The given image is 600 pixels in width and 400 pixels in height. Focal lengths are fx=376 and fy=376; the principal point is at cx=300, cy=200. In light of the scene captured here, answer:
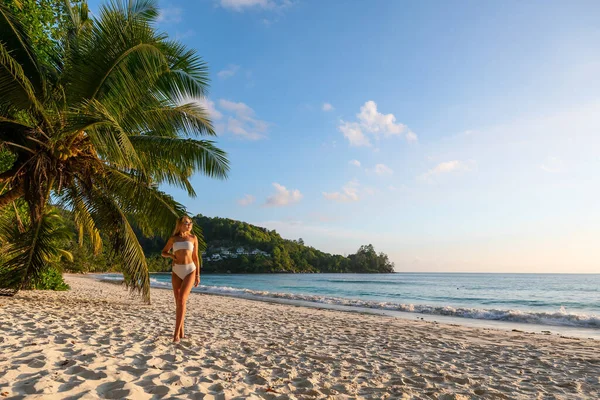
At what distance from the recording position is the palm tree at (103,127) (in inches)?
264

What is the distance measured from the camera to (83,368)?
3.62 meters

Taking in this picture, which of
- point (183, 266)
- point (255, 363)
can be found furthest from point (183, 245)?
point (255, 363)

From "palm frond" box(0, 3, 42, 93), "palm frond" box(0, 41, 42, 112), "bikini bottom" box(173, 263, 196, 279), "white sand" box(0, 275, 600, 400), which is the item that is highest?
"palm frond" box(0, 3, 42, 93)

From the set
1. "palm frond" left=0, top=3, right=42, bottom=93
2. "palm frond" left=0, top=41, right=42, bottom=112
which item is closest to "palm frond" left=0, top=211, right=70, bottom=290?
"palm frond" left=0, top=41, right=42, bottom=112

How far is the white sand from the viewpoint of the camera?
3.42m

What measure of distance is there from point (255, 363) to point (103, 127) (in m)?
4.42

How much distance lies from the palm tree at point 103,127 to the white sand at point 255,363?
7.24 feet

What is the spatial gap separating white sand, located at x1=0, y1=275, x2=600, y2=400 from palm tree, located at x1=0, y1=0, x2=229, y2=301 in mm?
2206

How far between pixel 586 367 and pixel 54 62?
38.2 ft

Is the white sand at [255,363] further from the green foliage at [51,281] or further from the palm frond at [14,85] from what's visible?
the green foliage at [51,281]

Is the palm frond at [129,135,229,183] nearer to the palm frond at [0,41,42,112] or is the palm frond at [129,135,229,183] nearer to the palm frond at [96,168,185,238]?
the palm frond at [96,168,185,238]

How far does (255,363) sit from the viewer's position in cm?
457

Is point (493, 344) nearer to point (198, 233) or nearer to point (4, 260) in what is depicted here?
point (198, 233)

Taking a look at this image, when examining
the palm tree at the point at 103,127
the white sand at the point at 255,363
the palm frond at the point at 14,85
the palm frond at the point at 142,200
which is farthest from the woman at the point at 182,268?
the palm frond at the point at 14,85
